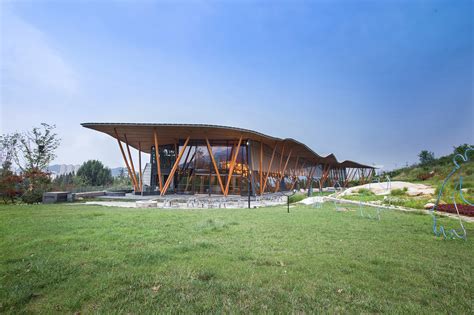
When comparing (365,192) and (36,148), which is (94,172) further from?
(365,192)

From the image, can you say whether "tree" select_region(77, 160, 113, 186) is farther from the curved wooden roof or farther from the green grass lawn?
the green grass lawn

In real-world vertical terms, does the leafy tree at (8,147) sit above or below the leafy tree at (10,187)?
above

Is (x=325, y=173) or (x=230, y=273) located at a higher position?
(x=325, y=173)

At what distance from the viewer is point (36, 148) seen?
24.8m

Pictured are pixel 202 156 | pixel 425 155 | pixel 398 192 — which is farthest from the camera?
pixel 425 155

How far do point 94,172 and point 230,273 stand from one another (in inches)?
2344

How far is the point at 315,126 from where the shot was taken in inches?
2547

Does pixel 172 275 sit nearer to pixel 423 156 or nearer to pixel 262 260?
pixel 262 260

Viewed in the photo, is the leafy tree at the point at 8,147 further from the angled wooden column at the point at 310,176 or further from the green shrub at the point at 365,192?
the angled wooden column at the point at 310,176

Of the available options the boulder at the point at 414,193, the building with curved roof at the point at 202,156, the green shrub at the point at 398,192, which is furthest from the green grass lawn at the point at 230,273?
the building with curved roof at the point at 202,156

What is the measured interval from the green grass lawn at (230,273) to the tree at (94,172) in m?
52.6

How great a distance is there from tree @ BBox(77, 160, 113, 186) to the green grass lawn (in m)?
52.6

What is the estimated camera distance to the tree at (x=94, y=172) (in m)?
50.2

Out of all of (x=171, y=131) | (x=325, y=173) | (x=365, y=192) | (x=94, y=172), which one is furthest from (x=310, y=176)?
(x=94, y=172)
